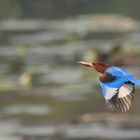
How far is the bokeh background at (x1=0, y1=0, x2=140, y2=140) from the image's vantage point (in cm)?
564

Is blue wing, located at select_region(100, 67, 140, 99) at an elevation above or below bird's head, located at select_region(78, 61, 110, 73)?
below

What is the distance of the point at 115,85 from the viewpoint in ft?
4.86

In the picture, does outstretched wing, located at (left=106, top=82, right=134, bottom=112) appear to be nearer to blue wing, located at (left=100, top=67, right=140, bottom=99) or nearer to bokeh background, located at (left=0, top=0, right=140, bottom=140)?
blue wing, located at (left=100, top=67, right=140, bottom=99)

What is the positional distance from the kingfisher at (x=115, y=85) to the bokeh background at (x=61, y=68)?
143 inches

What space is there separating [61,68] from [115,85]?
6951 millimetres

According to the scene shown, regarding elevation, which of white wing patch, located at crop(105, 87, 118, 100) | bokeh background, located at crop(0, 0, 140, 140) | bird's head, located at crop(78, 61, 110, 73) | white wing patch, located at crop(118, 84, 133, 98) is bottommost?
white wing patch, located at crop(105, 87, 118, 100)

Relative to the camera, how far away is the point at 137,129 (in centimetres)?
552

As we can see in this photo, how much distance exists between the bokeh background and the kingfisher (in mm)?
3630

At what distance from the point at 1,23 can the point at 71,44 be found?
355cm

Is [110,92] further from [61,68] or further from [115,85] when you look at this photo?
[61,68]

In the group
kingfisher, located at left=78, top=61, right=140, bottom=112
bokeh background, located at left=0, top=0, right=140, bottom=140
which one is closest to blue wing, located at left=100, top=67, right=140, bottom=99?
kingfisher, located at left=78, top=61, right=140, bottom=112

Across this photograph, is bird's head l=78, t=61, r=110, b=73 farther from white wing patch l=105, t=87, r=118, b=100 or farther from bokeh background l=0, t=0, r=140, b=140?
bokeh background l=0, t=0, r=140, b=140

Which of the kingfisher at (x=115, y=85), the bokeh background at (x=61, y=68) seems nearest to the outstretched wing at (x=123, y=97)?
the kingfisher at (x=115, y=85)

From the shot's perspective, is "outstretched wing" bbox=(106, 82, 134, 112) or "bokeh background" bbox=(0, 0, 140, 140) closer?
"outstretched wing" bbox=(106, 82, 134, 112)
